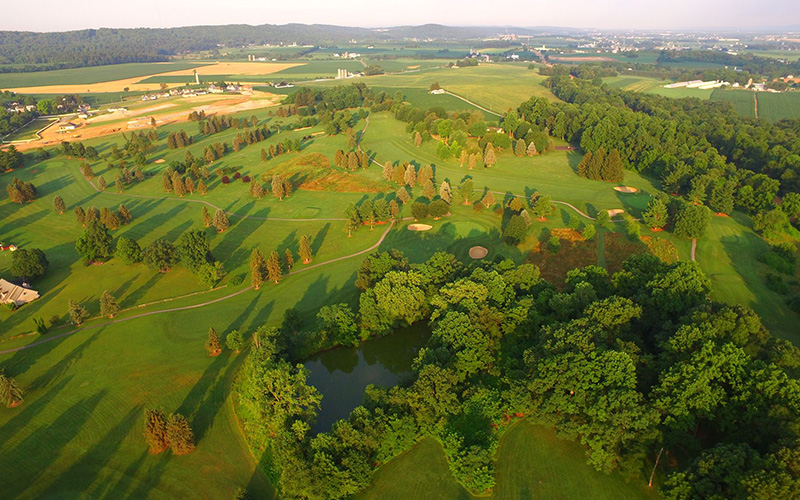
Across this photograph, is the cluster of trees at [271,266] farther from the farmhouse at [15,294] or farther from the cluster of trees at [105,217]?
the cluster of trees at [105,217]

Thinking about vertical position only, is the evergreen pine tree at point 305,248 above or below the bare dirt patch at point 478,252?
above

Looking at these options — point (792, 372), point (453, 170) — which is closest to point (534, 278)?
point (792, 372)

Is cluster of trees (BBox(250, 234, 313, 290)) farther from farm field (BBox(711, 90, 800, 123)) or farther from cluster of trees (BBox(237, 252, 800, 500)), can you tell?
farm field (BBox(711, 90, 800, 123))

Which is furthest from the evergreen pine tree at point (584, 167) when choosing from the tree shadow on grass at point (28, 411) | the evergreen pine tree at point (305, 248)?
the tree shadow on grass at point (28, 411)

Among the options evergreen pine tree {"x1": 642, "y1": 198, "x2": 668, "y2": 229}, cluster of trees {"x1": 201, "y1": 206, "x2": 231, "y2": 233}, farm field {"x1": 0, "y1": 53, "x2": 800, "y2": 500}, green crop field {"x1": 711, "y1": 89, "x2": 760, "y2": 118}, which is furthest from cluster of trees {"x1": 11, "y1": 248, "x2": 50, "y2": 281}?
green crop field {"x1": 711, "y1": 89, "x2": 760, "y2": 118}

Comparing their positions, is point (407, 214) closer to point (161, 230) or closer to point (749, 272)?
point (161, 230)

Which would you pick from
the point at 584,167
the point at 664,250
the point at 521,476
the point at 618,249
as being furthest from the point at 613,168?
the point at 521,476
